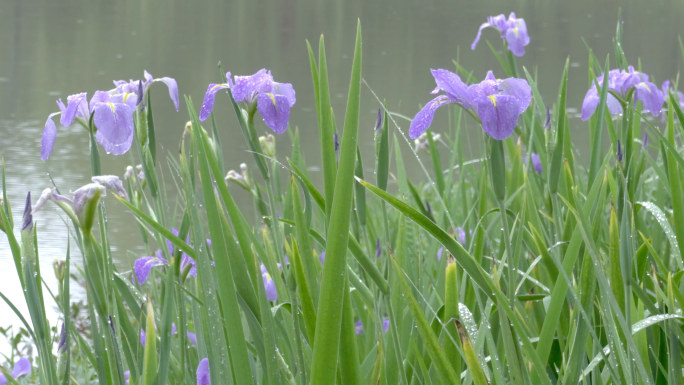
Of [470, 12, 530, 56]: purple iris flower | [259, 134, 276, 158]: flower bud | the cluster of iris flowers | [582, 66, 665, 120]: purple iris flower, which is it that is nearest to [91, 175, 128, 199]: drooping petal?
the cluster of iris flowers

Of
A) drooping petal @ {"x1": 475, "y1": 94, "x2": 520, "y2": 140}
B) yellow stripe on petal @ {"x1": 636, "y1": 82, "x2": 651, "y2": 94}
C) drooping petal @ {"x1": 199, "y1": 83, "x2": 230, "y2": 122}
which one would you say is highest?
drooping petal @ {"x1": 199, "y1": 83, "x2": 230, "y2": 122}

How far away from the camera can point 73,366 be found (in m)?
1.71

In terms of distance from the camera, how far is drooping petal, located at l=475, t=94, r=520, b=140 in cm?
63

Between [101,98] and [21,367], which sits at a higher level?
[101,98]

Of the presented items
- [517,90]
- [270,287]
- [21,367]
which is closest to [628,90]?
[517,90]

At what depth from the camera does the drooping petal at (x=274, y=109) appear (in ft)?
2.66

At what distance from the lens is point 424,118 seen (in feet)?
2.26

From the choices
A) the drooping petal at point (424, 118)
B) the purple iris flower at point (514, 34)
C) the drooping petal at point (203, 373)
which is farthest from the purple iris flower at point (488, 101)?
the purple iris flower at point (514, 34)

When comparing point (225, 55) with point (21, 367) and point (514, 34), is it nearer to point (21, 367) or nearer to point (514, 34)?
point (514, 34)

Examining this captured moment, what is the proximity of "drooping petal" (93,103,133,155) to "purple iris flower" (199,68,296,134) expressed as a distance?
0.24 ft

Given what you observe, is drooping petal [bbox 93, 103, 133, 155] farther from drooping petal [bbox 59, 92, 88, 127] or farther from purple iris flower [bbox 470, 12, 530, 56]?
purple iris flower [bbox 470, 12, 530, 56]

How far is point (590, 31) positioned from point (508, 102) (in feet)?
33.4

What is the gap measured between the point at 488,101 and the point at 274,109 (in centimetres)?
25

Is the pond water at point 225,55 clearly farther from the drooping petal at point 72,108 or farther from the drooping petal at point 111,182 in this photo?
the drooping petal at point 111,182
